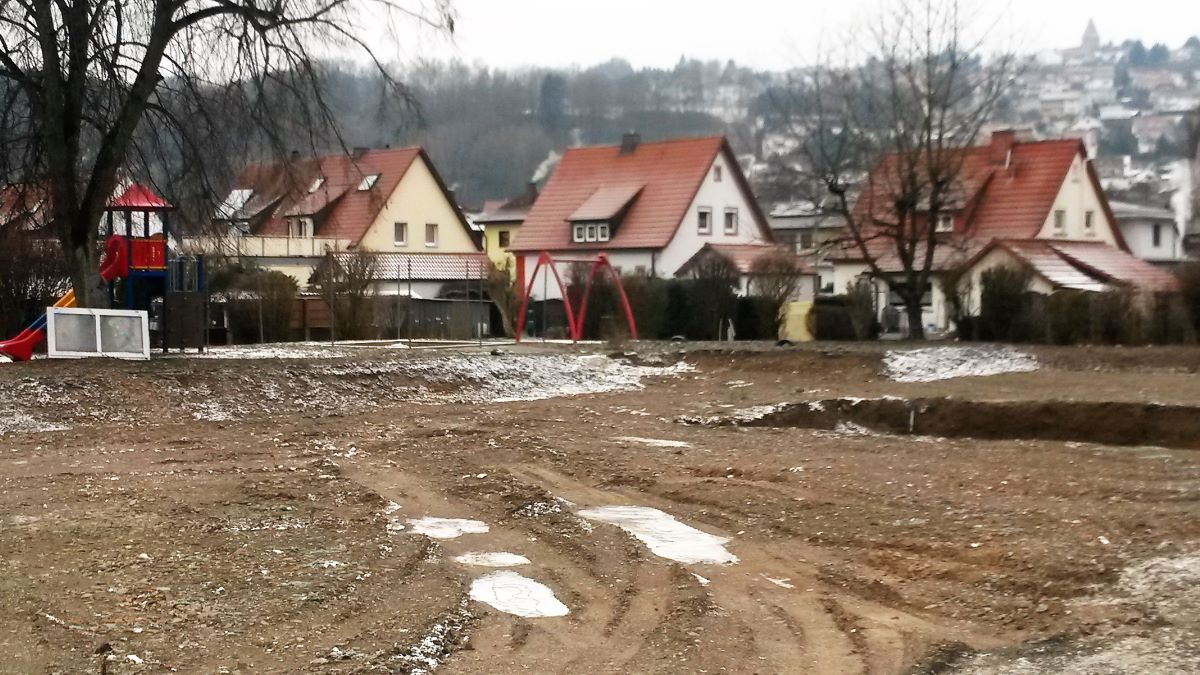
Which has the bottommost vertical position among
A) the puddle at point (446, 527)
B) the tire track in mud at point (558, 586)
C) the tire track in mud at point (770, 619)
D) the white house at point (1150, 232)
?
the tire track in mud at point (770, 619)

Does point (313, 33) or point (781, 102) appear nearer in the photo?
point (313, 33)

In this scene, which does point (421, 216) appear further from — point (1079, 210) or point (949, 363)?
point (949, 363)

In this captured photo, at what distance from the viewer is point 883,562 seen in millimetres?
9602

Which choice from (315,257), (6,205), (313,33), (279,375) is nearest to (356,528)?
(279,375)

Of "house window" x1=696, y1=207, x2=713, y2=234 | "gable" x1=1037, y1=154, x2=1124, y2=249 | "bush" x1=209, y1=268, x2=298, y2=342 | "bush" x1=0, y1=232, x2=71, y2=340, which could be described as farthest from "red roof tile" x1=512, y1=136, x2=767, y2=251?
"bush" x1=0, y1=232, x2=71, y2=340

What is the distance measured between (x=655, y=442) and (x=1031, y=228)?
114ft

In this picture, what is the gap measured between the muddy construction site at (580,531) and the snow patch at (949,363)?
4800 millimetres

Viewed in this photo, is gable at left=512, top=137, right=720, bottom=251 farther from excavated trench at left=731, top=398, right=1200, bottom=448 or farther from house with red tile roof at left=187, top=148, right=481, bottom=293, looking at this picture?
excavated trench at left=731, top=398, right=1200, bottom=448

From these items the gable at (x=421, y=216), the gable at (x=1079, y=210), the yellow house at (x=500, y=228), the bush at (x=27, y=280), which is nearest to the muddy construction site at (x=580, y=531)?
the bush at (x=27, y=280)

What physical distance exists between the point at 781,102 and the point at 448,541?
101 ft

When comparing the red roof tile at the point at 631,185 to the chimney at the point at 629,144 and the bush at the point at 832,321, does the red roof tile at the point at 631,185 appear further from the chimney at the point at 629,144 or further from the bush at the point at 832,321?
the bush at the point at 832,321

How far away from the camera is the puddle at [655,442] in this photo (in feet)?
51.8

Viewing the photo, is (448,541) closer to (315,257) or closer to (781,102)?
(781,102)

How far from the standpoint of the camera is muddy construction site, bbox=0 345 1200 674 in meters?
7.29
